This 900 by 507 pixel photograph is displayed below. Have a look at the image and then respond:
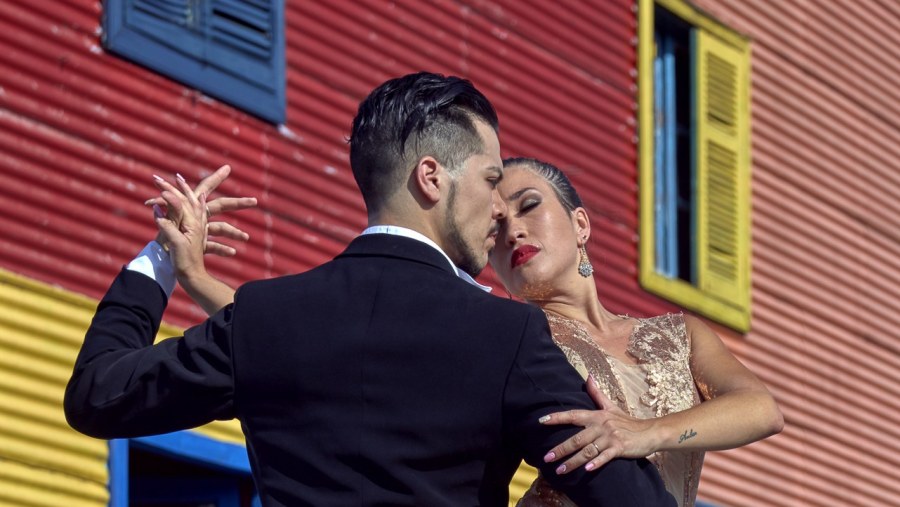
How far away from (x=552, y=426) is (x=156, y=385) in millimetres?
828

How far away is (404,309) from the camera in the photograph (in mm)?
3984

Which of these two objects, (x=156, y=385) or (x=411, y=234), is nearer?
(x=156, y=385)

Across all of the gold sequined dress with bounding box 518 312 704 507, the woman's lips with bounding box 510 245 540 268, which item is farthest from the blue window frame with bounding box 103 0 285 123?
the gold sequined dress with bounding box 518 312 704 507

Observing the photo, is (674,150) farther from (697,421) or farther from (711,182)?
(697,421)

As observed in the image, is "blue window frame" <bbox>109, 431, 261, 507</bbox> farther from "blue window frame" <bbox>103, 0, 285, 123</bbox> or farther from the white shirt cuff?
the white shirt cuff

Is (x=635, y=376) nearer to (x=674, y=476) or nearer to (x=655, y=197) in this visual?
(x=674, y=476)

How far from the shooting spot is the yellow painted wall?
8.18 m

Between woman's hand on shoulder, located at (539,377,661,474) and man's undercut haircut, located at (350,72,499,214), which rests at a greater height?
man's undercut haircut, located at (350,72,499,214)

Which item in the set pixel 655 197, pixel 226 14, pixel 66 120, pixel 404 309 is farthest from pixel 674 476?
pixel 655 197

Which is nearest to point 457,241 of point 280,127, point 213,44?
point 213,44

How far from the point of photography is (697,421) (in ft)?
15.5

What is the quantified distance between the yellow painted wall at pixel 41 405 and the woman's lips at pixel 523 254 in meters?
3.40

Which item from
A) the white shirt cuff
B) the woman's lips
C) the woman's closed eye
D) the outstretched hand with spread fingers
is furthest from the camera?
the woman's closed eye

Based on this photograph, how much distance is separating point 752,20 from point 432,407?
34.8ft
